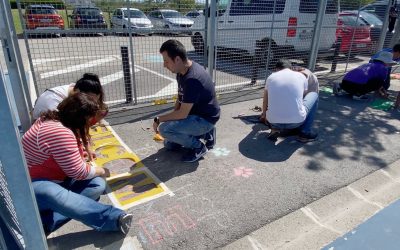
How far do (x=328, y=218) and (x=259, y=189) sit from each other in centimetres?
67

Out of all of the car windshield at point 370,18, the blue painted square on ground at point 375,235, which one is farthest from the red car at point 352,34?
the blue painted square on ground at point 375,235

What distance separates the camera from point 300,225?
8.24ft

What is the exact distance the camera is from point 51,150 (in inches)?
84.0

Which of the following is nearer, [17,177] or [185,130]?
[17,177]

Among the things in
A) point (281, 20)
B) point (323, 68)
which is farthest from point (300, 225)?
point (323, 68)

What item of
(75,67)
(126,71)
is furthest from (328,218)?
(75,67)

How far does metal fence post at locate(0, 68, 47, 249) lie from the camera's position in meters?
1.23

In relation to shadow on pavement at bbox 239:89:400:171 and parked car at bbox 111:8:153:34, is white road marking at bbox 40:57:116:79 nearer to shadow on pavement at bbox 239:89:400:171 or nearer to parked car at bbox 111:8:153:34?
parked car at bbox 111:8:153:34

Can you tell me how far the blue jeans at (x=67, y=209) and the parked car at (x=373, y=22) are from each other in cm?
843

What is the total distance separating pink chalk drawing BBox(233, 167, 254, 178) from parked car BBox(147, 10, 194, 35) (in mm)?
2714

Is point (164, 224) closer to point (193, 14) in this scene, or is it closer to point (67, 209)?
point (67, 209)

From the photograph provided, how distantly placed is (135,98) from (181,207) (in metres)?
2.90

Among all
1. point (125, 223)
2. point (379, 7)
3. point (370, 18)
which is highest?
point (379, 7)

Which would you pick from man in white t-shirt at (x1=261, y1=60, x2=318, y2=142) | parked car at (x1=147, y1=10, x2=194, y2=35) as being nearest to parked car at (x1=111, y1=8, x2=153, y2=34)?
parked car at (x1=147, y1=10, x2=194, y2=35)
